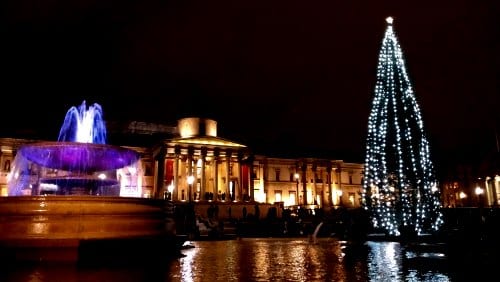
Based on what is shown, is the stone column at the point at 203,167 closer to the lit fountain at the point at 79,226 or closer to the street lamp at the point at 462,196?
the lit fountain at the point at 79,226

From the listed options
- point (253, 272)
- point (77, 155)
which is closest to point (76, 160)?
point (77, 155)

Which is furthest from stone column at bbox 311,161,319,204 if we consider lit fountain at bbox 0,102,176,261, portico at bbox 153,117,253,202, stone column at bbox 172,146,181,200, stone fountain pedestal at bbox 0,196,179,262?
stone fountain pedestal at bbox 0,196,179,262

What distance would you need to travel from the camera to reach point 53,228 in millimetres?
8570

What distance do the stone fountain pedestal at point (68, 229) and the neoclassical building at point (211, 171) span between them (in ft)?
81.9

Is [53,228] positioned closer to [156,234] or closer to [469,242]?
[156,234]

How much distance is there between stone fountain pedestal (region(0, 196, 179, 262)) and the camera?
8.40 m

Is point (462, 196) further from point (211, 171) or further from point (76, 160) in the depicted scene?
point (76, 160)

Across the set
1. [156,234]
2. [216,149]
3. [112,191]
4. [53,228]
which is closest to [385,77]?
[112,191]

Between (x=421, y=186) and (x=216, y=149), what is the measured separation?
92.9ft

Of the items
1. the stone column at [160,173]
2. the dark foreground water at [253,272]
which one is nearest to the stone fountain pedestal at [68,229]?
the dark foreground water at [253,272]

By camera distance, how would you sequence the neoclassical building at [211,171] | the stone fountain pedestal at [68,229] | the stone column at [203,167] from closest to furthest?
the stone fountain pedestal at [68,229] < the stone column at [203,167] < the neoclassical building at [211,171]

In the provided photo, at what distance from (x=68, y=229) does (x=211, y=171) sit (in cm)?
4299

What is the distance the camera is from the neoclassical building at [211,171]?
151ft

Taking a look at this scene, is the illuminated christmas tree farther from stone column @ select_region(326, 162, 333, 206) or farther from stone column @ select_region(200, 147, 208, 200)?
stone column @ select_region(326, 162, 333, 206)
